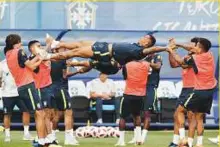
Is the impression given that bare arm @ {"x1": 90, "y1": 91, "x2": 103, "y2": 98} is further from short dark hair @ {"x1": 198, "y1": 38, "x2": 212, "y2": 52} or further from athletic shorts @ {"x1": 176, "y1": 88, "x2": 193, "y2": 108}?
short dark hair @ {"x1": 198, "y1": 38, "x2": 212, "y2": 52}

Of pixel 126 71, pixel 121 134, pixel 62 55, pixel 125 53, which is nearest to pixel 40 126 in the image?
pixel 62 55

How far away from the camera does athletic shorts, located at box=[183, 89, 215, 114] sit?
16.6 m

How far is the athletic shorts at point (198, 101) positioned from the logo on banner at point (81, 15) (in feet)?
35.3

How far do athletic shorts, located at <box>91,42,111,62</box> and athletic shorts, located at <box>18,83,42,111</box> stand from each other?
135 centimetres

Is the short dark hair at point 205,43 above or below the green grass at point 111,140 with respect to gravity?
above

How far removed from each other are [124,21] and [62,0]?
6.96ft

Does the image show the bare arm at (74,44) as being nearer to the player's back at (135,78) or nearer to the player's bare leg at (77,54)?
the player's bare leg at (77,54)

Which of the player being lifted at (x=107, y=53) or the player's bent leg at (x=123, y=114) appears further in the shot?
the player's bent leg at (x=123, y=114)

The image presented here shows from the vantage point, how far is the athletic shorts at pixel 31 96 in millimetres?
15938

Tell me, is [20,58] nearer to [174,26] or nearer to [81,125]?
[81,125]

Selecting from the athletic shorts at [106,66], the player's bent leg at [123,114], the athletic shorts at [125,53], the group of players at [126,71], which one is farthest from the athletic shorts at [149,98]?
the athletic shorts at [125,53]

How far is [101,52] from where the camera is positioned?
15672 millimetres

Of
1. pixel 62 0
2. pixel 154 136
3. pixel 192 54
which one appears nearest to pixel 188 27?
pixel 62 0

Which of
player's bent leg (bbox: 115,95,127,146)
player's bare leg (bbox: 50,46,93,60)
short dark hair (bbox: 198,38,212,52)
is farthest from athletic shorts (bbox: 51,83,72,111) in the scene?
short dark hair (bbox: 198,38,212,52)
